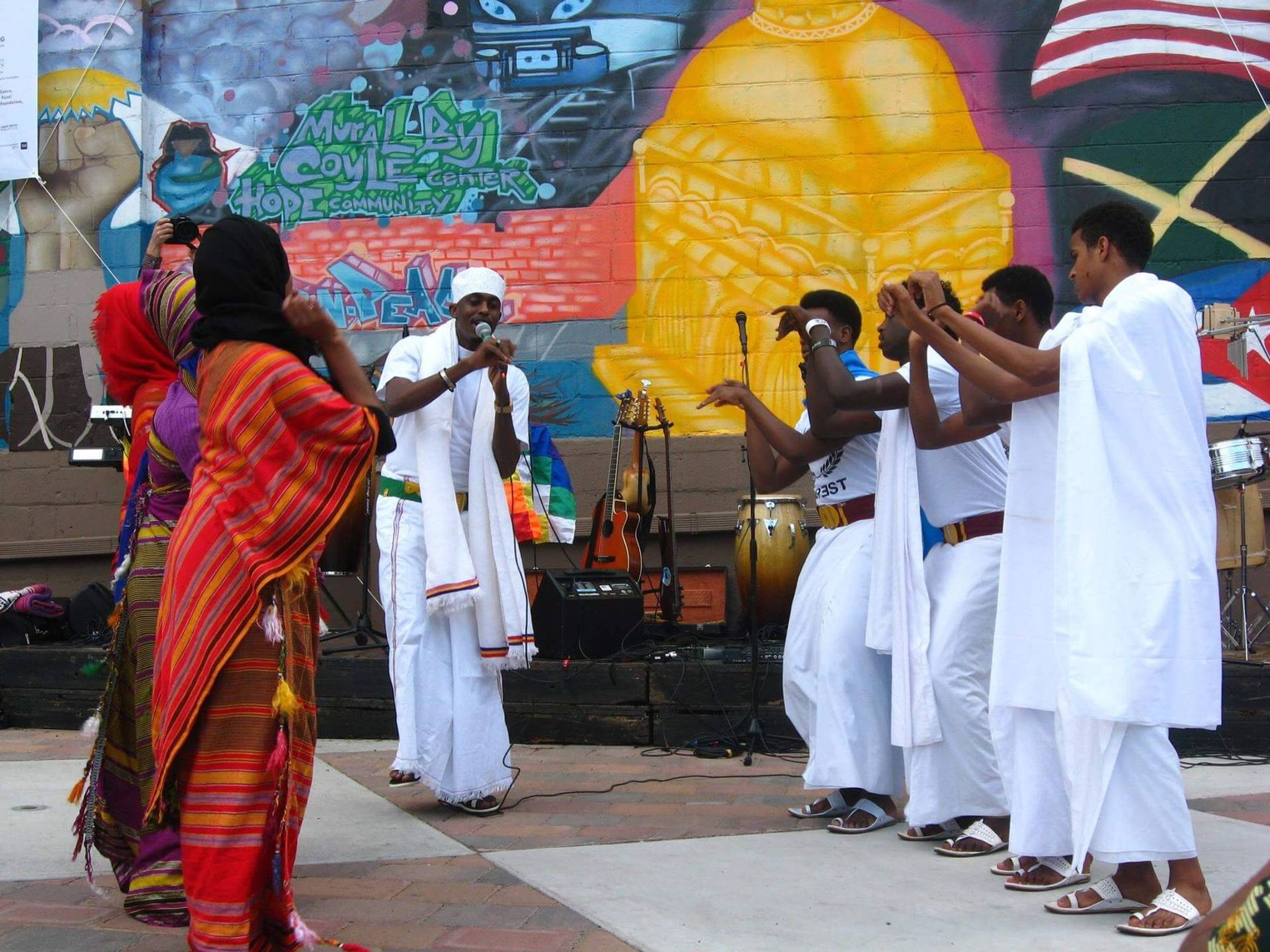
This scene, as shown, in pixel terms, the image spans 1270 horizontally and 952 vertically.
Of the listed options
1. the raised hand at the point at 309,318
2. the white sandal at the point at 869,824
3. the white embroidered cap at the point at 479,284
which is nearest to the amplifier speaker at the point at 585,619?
the white embroidered cap at the point at 479,284

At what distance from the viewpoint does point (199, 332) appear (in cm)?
330

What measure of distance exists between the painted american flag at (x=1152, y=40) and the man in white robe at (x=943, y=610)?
4.50m

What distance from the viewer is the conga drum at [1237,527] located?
26.6ft

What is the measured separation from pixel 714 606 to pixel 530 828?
3817mm

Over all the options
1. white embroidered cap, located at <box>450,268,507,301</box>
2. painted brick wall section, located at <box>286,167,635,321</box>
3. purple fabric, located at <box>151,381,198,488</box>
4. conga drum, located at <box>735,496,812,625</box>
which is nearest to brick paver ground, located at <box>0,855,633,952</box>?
purple fabric, located at <box>151,381,198,488</box>

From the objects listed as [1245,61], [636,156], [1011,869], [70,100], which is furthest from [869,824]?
[70,100]

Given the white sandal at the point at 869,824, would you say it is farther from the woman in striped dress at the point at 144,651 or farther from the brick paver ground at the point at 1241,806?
the woman in striped dress at the point at 144,651

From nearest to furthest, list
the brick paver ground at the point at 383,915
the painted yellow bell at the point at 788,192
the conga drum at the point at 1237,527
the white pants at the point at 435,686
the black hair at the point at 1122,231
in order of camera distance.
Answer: the brick paver ground at the point at 383,915, the black hair at the point at 1122,231, the white pants at the point at 435,686, the conga drum at the point at 1237,527, the painted yellow bell at the point at 788,192

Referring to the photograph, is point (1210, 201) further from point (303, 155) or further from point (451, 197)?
point (303, 155)

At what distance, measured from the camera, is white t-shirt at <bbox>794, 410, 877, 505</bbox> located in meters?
5.16

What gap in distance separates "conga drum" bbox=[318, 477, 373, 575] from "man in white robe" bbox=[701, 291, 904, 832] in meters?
3.10

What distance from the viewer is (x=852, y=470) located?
17.0 ft

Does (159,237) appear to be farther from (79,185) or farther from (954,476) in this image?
(79,185)

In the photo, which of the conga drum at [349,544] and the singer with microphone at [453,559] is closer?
the singer with microphone at [453,559]
